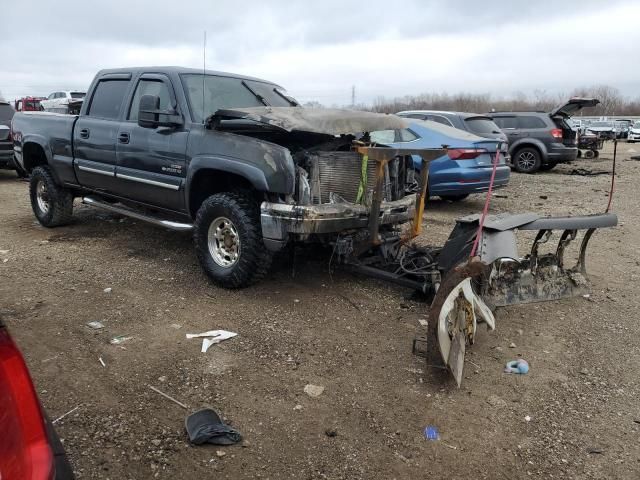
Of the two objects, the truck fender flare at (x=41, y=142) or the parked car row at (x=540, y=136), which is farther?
the parked car row at (x=540, y=136)

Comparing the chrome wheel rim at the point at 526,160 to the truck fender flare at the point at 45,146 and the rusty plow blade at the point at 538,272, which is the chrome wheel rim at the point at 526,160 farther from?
the truck fender flare at the point at 45,146

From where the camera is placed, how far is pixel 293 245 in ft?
17.8

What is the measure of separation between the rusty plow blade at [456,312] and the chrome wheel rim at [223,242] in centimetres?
208

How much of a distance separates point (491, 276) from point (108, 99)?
4.63m

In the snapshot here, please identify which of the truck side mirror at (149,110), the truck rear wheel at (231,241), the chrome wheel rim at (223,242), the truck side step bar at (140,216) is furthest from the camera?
the truck side step bar at (140,216)

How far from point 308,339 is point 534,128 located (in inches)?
524

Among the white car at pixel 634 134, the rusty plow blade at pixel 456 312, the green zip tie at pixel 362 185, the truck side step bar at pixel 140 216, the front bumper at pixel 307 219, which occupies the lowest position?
the rusty plow blade at pixel 456 312

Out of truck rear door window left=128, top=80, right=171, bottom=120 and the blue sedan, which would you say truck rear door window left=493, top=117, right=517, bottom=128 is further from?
truck rear door window left=128, top=80, right=171, bottom=120

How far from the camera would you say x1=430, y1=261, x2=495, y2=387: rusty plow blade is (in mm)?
3367

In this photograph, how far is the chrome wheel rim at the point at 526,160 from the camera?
15.6 meters

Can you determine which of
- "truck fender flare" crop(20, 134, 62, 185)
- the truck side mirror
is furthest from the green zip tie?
"truck fender flare" crop(20, 134, 62, 185)

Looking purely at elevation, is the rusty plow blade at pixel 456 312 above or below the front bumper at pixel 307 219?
below

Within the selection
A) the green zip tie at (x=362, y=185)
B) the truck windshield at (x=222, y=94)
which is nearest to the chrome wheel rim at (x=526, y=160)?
the truck windshield at (x=222, y=94)

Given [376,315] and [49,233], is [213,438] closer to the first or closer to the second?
[376,315]
